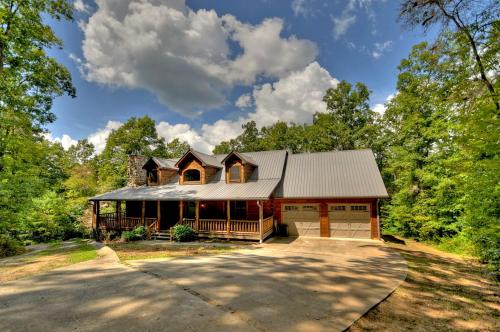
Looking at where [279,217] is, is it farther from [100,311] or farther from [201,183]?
[100,311]

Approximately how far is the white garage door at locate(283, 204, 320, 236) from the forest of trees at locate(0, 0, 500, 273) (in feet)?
24.5

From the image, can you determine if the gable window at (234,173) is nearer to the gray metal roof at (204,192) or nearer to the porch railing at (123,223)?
the gray metal roof at (204,192)

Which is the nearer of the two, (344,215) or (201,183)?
(344,215)

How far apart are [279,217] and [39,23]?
1871 cm

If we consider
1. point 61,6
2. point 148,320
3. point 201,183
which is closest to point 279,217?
point 201,183

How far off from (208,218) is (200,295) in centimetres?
1273

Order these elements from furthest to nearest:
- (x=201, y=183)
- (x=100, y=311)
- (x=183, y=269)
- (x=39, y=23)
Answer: (x=201, y=183)
(x=39, y=23)
(x=183, y=269)
(x=100, y=311)

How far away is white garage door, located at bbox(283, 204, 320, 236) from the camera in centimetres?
1620

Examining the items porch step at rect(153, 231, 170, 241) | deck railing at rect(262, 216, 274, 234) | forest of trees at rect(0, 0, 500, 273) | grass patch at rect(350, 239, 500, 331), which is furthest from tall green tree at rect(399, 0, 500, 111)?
porch step at rect(153, 231, 170, 241)

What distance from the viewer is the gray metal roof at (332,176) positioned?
15.4 meters

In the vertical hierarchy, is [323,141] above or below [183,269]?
above

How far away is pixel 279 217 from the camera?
17125 mm

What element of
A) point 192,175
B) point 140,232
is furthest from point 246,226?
point 140,232

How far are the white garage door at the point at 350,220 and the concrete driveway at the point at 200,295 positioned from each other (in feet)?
18.2
